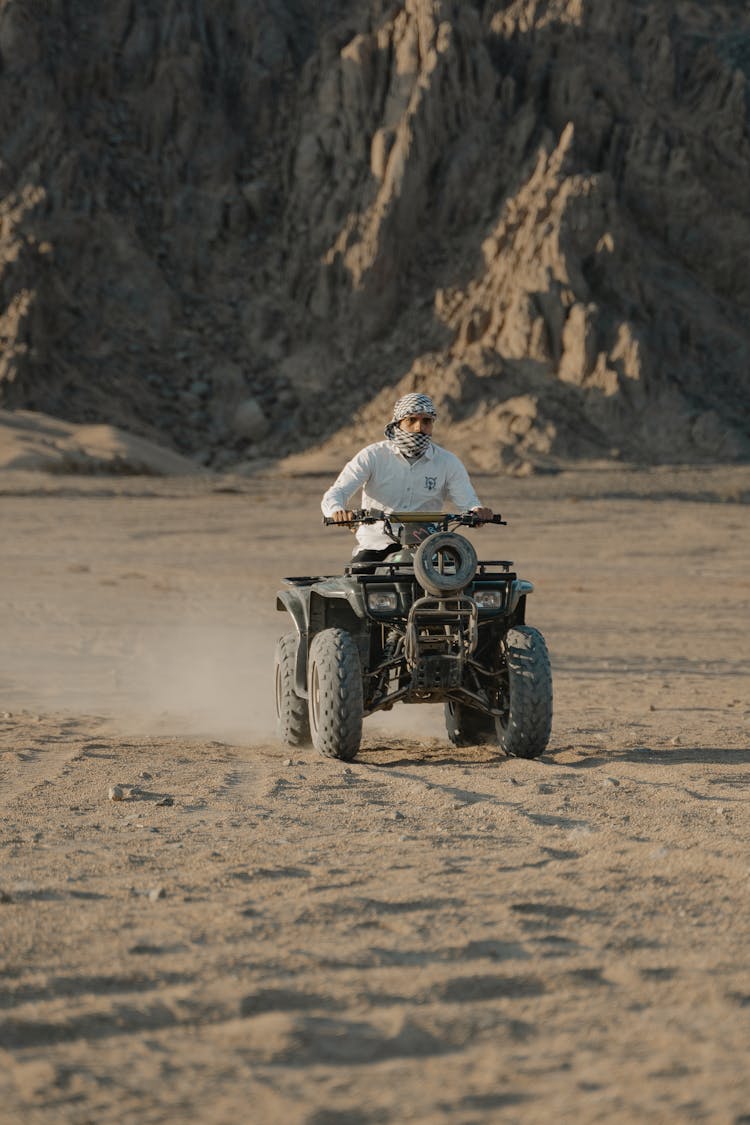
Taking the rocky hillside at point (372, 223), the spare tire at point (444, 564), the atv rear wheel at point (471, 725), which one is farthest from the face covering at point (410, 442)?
the rocky hillside at point (372, 223)

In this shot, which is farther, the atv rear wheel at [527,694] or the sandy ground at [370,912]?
the atv rear wheel at [527,694]

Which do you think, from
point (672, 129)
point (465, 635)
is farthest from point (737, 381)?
point (465, 635)

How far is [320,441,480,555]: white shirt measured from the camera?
7812 millimetres

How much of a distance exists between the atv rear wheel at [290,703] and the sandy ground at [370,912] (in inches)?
5.2

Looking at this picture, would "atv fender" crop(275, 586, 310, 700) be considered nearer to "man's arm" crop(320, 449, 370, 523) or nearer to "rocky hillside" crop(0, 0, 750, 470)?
"man's arm" crop(320, 449, 370, 523)

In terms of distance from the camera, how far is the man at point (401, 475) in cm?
779

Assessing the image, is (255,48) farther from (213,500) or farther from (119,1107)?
(119,1107)

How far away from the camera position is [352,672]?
7.39 m

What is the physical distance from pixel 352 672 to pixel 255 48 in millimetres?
46395

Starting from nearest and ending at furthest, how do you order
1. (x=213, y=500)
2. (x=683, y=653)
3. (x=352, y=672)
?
(x=352, y=672), (x=683, y=653), (x=213, y=500)

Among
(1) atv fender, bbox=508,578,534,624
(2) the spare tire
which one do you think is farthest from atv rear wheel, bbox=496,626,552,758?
(2) the spare tire

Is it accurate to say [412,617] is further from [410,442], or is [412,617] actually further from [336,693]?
[410,442]

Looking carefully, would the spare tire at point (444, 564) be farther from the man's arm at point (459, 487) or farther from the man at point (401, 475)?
the man's arm at point (459, 487)

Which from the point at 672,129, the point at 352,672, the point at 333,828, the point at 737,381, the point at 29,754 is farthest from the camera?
the point at 672,129
